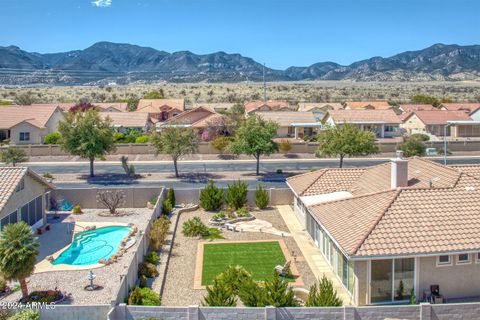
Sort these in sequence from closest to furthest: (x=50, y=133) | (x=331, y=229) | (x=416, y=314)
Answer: (x=416, y=314), (x=331, y=229), (x=50, y=133)

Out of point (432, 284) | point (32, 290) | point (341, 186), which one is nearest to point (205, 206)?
point (341, 186)

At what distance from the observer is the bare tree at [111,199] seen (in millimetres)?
38688

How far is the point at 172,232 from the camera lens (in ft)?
109

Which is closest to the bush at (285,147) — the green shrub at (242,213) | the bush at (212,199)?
the bush at (212,199)

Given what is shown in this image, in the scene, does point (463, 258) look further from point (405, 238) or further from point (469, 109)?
point (469, 109)

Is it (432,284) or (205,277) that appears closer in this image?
(432,284)

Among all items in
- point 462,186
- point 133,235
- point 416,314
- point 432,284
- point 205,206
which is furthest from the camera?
point 205,206

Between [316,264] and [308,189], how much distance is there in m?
7.62

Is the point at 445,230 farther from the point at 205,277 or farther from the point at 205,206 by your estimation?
the point at 205,206

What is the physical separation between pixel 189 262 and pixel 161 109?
74.0 meters

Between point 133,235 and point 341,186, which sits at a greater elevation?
point 341,186

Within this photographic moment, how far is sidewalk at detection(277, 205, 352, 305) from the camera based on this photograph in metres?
23.8

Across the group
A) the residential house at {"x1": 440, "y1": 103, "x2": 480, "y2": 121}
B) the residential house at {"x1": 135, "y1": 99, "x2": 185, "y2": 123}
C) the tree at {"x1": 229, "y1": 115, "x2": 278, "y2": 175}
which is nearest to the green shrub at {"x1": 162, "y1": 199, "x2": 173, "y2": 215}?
the tree at {"x1": 229, "y1": 115, "x2": 278, "y2": 175}

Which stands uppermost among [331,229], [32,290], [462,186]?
[462,186]
